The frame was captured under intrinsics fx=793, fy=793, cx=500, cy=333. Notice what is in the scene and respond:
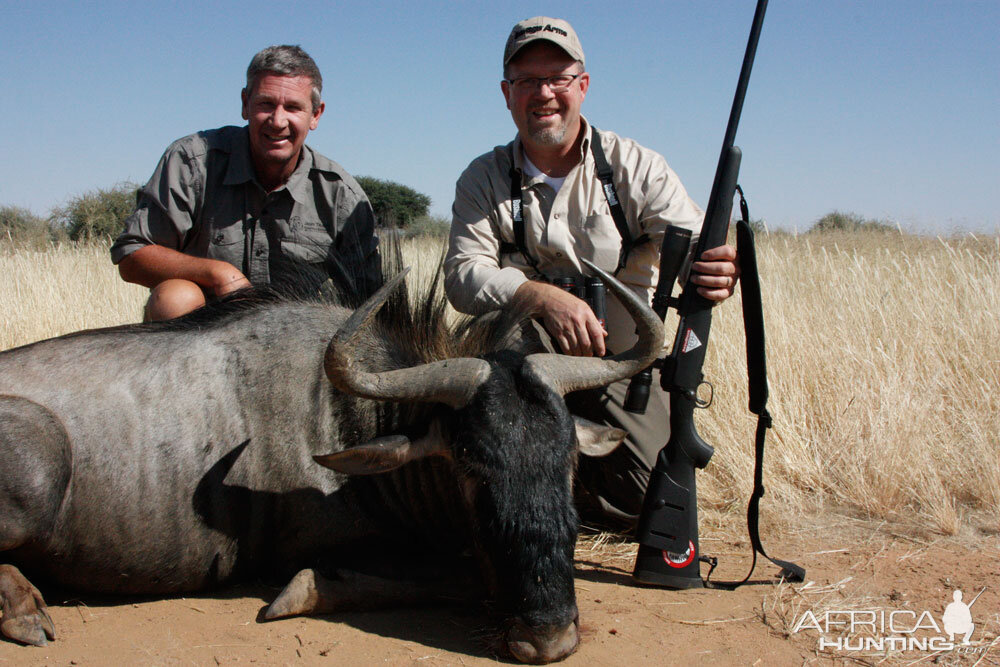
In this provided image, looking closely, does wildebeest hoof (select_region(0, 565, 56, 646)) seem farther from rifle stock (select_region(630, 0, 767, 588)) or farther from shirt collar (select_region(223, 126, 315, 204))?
shirt collar (select_region(223, 126, 315, 204))

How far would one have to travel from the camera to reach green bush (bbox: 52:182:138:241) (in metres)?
18.2

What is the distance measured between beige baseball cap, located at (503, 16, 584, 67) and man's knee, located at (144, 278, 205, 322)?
2.43 metres

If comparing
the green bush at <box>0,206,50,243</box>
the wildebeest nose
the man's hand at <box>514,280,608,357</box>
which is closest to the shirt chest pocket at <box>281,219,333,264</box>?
the man's hand at <box>514,280,608,357</box>

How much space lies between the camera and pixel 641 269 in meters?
4.92

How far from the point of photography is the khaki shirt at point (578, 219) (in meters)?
4.69

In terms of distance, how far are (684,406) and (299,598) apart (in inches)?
77.1

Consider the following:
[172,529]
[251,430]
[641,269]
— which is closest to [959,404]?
[641,269]

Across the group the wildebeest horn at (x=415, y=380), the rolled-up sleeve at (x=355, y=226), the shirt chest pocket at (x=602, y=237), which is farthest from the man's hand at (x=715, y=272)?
the rolled-up sleeve at (x=355, y=226)

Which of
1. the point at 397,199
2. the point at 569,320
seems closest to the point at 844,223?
the point at 397,199

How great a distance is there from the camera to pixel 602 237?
187 inches

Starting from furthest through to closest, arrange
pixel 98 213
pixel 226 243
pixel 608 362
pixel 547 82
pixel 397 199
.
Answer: pixel 397 199 → pixel 98 213 → pixel 226 243 → pixel 547 82 → pixel 608 362

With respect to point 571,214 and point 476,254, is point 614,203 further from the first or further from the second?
point 476,254

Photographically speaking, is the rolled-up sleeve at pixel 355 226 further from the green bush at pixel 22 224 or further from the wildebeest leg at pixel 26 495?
the green bush at pixel 22 224

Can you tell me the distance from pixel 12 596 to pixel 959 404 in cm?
572
